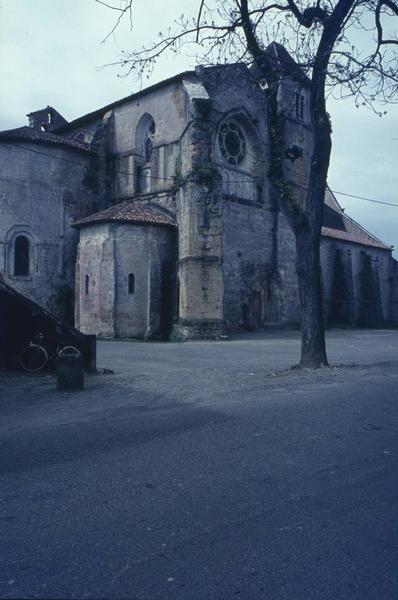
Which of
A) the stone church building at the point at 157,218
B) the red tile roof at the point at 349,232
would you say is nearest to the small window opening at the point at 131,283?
the stone church building at the point at 157,218

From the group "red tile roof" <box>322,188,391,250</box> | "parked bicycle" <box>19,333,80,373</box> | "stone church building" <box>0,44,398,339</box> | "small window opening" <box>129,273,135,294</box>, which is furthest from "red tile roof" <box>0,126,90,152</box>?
"red tile roof" <box>322,188,391,250</box>

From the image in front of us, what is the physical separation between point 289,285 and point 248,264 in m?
3.87

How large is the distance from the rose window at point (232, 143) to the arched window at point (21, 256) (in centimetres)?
1185

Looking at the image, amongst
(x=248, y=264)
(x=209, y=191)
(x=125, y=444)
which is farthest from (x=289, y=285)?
(x=125, y=444)

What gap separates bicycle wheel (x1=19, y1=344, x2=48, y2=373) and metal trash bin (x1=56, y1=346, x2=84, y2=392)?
7.52 feet

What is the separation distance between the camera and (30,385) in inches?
363

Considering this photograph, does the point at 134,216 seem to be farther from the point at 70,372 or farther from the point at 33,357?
the point at 70,372

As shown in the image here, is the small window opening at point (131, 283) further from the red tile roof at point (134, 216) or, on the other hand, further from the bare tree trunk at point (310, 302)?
the bare tree trunk at point (310, 302)

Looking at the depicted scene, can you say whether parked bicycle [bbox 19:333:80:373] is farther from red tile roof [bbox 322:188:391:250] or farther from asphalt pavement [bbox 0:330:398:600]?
red tile roof [bbox 322:188:391:250]

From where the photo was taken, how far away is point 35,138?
24547 millimetres

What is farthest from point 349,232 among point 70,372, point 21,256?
point 70,372

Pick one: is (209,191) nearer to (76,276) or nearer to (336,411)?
(76,276)

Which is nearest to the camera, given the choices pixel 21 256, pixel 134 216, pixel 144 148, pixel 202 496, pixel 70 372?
pixel 202 496

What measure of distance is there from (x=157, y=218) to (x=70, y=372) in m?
15.9
